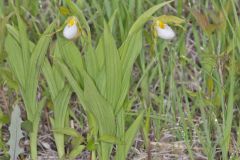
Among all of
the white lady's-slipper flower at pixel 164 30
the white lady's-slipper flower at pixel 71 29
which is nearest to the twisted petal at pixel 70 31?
the white lady's-slipper flower at pixel 71 29

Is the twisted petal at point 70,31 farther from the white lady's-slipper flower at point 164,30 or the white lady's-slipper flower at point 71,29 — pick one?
the white lady's-slipper flower at point 164,30

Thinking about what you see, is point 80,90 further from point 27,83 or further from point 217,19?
point 217,19

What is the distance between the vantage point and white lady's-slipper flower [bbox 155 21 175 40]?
77.3 inches

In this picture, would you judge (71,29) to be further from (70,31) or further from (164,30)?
(164,30)

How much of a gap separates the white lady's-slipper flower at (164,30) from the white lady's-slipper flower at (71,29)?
32 cm

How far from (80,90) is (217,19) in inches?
25.4

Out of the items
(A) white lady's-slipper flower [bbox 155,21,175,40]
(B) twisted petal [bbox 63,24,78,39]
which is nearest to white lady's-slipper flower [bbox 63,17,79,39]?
(B) twisted petal [bbox 63,24,78,39]

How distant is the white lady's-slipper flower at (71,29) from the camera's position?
1865 mm

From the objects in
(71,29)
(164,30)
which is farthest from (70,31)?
(164,30)

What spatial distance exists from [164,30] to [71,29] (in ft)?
1.17

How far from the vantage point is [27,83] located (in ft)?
6.63

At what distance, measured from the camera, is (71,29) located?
187cm

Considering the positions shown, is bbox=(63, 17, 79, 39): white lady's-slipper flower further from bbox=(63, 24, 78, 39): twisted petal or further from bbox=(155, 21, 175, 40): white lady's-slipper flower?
bbox=(155, 21, 175, 40): white lady's-slipper flower

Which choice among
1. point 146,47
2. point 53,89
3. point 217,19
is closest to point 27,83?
point 53,89
